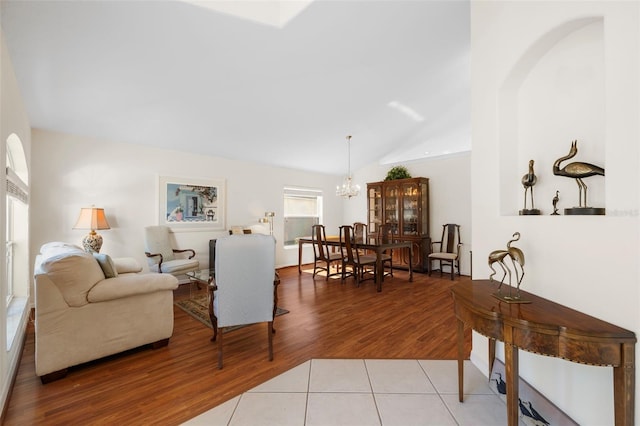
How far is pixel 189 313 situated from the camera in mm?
3350

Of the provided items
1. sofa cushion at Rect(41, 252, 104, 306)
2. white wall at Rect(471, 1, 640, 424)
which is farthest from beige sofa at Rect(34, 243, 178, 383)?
white wall at Rect(471, 1, 640, 424)

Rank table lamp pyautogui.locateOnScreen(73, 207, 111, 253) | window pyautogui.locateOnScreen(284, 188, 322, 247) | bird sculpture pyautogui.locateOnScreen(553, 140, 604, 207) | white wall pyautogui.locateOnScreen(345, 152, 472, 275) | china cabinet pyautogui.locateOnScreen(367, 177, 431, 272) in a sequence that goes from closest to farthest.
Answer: bird sculpture pyautogui.locateOnScreen(553, 140, 604, 207)
table lamp pyautogui.locateOnScreen(73, 207, 111, 253)
white wall pyautogui.locateOnScreen(345, 152, 472, 275)
china cabinet pyautogui.locateOnScreen(367, 177, 431, 272)
window pyautogui.locateOnScreen(284, 188, 322, 247)

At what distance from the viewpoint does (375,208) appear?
254 inches

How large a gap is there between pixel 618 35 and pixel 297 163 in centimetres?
512

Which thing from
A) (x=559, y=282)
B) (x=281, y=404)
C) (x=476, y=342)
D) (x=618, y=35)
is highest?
(x=618, y=35)

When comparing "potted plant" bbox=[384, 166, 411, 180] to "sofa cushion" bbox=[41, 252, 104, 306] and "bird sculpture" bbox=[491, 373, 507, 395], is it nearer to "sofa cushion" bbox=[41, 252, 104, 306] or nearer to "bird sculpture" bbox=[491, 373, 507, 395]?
"bird sculpture" bbox=[491, 373, 507, 395]

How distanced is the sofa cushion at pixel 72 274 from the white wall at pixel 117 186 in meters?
2.10

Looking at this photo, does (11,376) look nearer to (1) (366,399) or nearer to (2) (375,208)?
(1) (366,399)

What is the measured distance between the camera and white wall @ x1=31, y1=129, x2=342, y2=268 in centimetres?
354

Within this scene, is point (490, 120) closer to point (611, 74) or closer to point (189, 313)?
point (611, 74)

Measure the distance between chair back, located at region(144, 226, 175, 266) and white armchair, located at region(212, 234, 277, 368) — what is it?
2.42 meters

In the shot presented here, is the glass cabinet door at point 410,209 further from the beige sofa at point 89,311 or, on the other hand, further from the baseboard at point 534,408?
the beige sofa at point 89,311

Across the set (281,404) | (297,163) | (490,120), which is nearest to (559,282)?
(490,120)

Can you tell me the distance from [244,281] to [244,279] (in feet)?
0.05
